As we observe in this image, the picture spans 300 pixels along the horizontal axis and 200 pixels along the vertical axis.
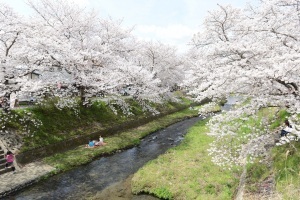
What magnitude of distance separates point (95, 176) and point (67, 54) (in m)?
13.2

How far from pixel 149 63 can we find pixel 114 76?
17299mm

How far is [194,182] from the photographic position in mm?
16094

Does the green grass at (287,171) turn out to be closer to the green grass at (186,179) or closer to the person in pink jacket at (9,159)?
the green grass at (186,179)

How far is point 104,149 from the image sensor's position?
2466cm

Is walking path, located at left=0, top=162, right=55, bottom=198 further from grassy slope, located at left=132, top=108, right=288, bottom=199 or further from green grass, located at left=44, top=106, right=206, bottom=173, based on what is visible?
grassy slope, located at left=132, top=108, right=288, bottom=199

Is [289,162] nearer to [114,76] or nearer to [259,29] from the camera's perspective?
[259,29]

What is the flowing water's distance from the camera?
1617 centimetres

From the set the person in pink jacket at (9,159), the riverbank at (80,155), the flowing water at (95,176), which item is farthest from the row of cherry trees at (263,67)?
the person in pink jacket at (9,159)

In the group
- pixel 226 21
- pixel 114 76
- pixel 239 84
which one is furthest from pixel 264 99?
pixel 114 76

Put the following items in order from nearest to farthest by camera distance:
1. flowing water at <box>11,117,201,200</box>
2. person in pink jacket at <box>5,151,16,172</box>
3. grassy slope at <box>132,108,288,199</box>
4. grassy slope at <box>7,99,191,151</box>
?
grassy slope at <box>132,108,288,199</box>, flowing water at <box>11,117,201,200</box>, person in pink jacket at <box>5,151,16,172</box>, grassy slope at <box>7,99,191,151</box>

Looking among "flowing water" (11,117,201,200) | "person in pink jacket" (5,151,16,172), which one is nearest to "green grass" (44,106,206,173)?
"flowing water" (11,117,201,200)

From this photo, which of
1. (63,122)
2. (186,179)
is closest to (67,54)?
(63,122)

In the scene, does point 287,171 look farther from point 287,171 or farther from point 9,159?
point 9,159

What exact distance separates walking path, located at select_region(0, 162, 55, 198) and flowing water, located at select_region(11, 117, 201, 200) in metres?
0.63
